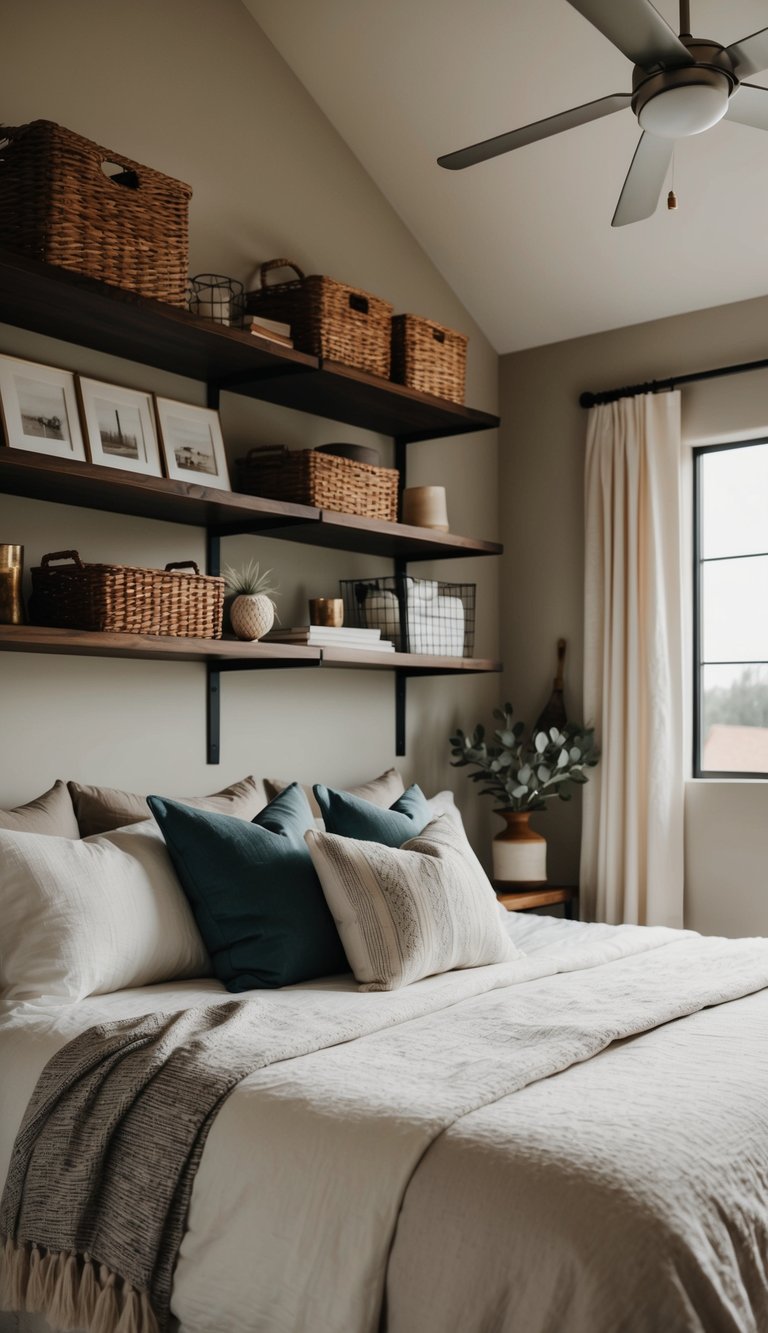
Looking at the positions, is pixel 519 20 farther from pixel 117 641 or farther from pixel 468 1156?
pixel 468 1156

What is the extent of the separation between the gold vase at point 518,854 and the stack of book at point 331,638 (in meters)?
0.81

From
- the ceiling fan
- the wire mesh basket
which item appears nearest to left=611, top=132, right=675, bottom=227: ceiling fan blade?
the ceiling fan

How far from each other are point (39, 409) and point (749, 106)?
170 cm

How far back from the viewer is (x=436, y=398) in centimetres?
364

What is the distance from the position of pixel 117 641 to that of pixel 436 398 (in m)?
1.43

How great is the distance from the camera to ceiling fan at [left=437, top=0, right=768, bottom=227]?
6.68ft

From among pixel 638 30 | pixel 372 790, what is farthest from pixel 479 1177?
pixel 372 790

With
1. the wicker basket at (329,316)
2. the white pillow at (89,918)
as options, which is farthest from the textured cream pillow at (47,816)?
the wicker basket at (329,316)

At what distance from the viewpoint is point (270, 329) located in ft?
10.6

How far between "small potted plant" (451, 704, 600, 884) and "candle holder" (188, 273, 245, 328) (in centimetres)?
157

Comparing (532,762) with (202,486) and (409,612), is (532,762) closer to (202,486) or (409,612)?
(409,612)

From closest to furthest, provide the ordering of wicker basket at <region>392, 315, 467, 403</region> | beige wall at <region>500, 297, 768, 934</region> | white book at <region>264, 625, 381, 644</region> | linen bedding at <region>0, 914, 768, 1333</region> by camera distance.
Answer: linen bedding at <region>0, 914, 768, 1333</region>
white book at <region>264, 625, 381, 644</region>
wicker basket at <region>392, 315, 467, 403</region>
beige wall at <region>500, 297, 768, 934</region>

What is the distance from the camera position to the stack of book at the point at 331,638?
10.7ft

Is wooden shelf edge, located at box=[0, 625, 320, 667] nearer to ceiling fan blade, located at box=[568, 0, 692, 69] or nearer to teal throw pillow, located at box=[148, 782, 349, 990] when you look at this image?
teal throw pillow, located at box=[148, 782, 349, 990]
